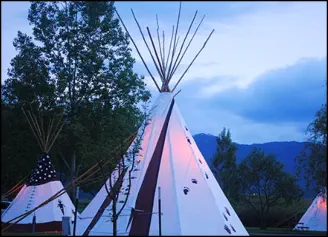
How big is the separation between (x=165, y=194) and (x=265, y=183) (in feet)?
52.5

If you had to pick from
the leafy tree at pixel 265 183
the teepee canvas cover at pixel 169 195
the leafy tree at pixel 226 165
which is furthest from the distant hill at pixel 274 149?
the teepee canvas cover at pixel 169 195

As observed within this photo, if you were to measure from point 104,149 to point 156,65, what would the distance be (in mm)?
3366

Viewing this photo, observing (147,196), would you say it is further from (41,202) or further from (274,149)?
(274,149)

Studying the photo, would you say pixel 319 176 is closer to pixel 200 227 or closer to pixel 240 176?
pixel 200 227

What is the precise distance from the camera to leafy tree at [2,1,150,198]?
25766 millimetres

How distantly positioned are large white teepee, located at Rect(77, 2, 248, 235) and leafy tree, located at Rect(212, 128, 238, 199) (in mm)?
14601

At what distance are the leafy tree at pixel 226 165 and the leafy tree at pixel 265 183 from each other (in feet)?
1.46

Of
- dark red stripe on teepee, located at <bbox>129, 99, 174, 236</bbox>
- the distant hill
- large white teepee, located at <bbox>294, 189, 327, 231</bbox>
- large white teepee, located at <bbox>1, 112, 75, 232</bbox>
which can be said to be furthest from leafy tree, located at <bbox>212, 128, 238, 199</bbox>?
the distant hill

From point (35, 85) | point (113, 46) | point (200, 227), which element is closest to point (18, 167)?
point (35, 85)

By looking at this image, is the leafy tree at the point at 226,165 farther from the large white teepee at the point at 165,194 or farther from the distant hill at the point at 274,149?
the distant hill at the point at 274,149

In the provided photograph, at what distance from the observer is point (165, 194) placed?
14906 millimetres

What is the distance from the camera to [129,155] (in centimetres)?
1462

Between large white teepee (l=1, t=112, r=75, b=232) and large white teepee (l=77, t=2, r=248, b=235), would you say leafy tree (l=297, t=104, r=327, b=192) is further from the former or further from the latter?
large white teepee (l=1, t=112, r=75, b=232)

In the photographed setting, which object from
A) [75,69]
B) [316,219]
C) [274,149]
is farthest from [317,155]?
[274,149]
